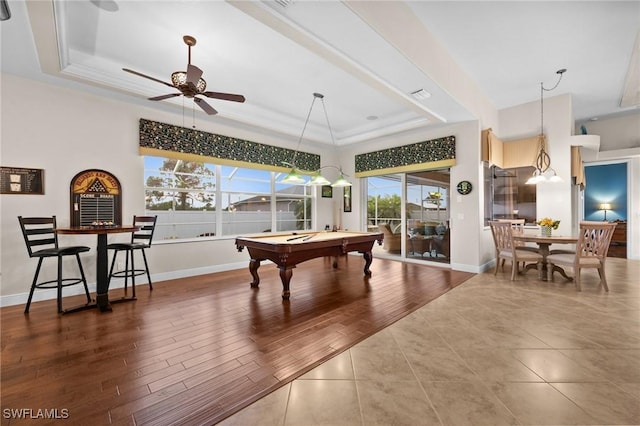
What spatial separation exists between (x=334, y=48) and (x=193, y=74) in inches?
59.2

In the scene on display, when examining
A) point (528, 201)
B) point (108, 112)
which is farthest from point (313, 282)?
point (528, 201)

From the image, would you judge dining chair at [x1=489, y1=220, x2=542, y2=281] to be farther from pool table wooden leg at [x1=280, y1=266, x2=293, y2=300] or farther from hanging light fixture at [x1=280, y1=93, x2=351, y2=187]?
pool table wooden leg at [x1=280, y1=266, x2=293, y2=300]

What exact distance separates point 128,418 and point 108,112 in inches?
171

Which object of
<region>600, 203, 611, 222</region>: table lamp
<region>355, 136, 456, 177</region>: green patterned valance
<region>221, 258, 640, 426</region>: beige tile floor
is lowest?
<region>221, 258, 640, 426</region>: beige tile floor

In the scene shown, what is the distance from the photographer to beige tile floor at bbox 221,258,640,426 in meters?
1.62

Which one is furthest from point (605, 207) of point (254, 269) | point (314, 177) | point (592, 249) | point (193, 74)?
point (193, 74)

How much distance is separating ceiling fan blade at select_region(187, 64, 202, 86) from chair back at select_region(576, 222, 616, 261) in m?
Result: 5.53

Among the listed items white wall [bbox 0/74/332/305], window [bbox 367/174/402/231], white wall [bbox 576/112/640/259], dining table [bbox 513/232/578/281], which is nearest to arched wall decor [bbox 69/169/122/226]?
white wall [bbox 0/74/332/305]

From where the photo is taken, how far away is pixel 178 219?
4.97 m

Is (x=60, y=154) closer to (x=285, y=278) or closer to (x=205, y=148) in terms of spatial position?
(x=205, y=148)

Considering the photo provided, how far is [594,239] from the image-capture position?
4.05m

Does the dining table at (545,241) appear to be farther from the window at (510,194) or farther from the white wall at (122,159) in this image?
the window at (510,194)

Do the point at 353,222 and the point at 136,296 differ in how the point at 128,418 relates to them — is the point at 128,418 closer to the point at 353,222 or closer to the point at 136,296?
the point at 136,296

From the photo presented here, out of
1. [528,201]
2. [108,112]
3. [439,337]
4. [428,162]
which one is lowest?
[439,337]
